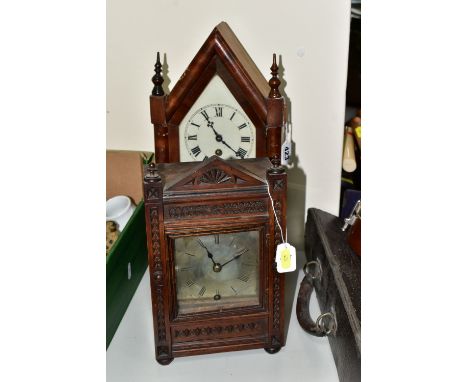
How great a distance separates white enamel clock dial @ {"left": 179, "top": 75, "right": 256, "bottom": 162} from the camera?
4.34ft

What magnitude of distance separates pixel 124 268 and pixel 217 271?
288 millimetres

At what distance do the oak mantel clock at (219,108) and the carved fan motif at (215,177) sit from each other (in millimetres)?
247

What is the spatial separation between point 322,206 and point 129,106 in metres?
0.62

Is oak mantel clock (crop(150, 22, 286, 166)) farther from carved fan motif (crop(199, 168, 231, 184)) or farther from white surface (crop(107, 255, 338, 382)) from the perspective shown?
white surface (crop(107, 255, 338, 382))

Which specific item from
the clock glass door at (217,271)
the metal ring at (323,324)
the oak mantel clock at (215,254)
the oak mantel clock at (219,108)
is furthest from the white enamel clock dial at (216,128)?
the metal ring at (323,324)

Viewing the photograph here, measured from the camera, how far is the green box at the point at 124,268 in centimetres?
127

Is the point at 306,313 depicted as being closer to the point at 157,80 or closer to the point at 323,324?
the point at 323,324

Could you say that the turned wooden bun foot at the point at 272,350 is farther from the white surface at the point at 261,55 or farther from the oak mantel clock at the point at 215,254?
the white surface at the point at 261,55

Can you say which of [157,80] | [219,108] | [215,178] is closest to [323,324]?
[215,178]

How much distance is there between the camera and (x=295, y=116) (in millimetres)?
1536

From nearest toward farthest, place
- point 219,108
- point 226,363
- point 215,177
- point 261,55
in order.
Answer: point 215,177
point 226,363
point 219,108
point 261,55

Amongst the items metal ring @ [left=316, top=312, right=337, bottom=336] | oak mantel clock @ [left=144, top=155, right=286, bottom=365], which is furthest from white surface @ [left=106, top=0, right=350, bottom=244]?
metal ring @ [left=316, top=312, right=337, bottom=336]

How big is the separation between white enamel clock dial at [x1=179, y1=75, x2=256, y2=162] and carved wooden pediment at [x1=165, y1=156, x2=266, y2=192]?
0.73ft

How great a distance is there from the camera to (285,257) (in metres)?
1.14
